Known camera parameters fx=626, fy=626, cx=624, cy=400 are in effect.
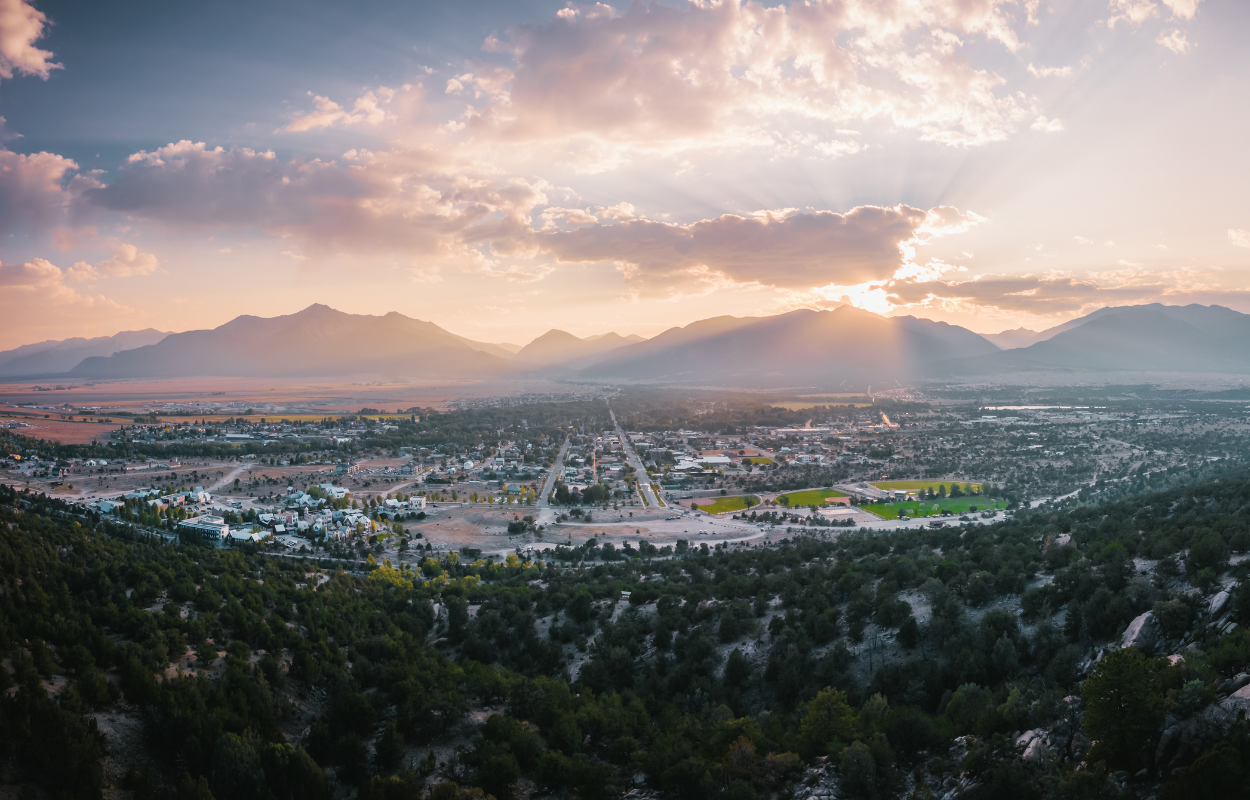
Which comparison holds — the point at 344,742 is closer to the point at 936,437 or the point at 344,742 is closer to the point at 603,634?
the point at 603,634

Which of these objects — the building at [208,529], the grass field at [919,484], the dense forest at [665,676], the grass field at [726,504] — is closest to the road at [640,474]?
the grass field at [726,504]

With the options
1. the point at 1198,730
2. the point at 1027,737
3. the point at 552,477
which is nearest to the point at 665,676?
the point at 1027,737

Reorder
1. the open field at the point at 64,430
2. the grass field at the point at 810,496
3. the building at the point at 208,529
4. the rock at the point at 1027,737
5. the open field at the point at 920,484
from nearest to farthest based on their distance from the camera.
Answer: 1. the rock at the point at 1027,737
2. the building at the point at 208,529
3. the grass field at the point at 810,496
4. the open field at the point at 920,484
5. the open field at the point at 64,430

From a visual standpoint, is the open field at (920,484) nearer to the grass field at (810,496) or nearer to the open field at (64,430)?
the grass field at (810,496)

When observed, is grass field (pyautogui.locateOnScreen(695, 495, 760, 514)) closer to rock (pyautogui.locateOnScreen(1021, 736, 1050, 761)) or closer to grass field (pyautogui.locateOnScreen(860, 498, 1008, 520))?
grass field (pyautogui.locateOnScreen(860, 498, 1008, 520))

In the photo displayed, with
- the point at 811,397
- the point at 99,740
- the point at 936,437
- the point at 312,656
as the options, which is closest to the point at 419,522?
the point at 312,656

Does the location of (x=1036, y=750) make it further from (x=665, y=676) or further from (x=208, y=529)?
(x=208, y=529)
